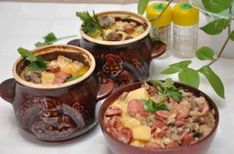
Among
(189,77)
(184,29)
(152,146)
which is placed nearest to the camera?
(152,146)

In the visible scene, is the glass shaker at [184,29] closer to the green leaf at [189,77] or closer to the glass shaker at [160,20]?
the glass shaker at [160,20]

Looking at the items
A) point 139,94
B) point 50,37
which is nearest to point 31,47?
point 50,37

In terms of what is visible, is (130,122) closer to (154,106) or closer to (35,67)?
(154,106)

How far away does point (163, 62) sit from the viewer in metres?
0.81

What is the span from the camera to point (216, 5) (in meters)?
0.64

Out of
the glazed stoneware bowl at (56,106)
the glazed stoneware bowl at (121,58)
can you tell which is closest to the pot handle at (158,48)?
the glazed stoneware bowl at (121,58)

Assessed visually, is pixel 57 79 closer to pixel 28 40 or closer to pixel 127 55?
pixel 127 55

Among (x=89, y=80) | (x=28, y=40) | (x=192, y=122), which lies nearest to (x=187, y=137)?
(x=192, y=122)

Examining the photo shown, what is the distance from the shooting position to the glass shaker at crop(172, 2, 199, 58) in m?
0.78

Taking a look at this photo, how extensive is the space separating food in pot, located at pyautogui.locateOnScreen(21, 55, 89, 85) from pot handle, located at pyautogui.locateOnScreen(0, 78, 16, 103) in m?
0.02

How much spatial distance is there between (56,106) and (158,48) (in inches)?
8.0

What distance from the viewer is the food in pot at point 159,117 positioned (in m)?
0.58

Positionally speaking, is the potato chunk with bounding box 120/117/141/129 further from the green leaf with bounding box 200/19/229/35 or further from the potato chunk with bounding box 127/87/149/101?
the green leaf with bounding box 200/19/229/35

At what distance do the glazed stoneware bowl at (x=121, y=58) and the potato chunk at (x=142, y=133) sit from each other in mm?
106
